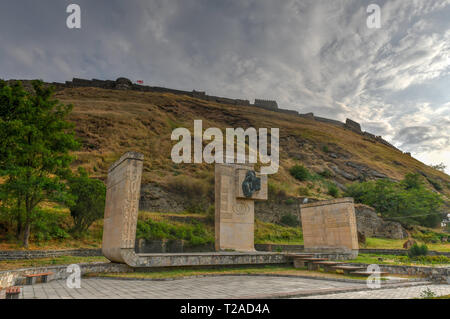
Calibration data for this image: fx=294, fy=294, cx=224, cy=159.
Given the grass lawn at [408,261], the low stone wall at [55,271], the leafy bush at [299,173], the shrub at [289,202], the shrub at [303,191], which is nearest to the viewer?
the low stone wall at [55,271]

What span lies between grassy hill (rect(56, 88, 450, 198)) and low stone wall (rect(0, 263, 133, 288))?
2487 centimetres

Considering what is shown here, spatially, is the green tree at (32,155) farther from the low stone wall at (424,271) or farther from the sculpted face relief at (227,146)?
the sculpted face relief at (227,146)

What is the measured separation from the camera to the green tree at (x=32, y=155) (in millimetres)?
12148

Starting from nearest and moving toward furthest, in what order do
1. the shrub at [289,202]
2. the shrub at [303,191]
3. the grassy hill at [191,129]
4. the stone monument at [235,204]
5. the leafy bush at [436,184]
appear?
the stone monument at [235,204], the shrub at [289,202], the shrub at [303,191], the grassy hill at [191,129], the leafy bush at [436,184]

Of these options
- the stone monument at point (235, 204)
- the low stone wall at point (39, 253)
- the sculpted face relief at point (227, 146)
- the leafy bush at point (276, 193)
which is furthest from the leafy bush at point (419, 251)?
the leafy bush at point (276, 193)

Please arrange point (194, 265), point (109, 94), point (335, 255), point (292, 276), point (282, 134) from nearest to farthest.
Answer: point (292, 276) → point (194, 265) → point (335, 255) → point (109, 94) → point (282, 134)

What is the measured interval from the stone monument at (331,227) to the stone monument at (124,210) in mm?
9243

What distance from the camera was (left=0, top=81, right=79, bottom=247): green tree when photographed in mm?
12148

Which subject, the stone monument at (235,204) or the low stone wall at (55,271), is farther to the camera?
the stone monument at (235,204)

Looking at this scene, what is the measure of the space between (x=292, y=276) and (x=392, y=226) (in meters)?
31.9

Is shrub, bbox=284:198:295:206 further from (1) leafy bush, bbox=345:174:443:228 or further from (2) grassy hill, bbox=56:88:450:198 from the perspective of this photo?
(1) leafy bush, bbox=345:174:443:228
